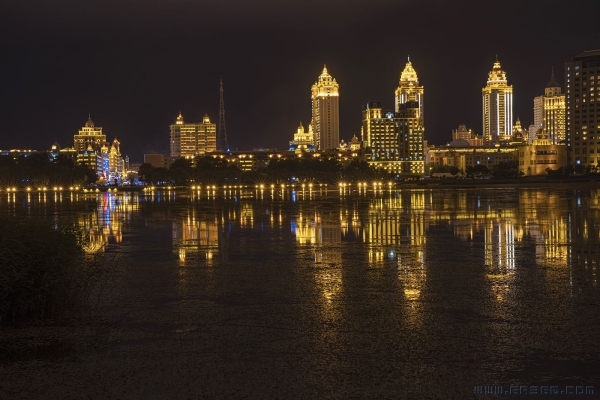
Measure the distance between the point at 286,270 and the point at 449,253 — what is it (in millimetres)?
5781

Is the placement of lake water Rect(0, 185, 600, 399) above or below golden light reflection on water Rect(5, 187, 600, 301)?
below

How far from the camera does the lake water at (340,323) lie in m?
9.70

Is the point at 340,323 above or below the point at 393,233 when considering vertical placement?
Result: below

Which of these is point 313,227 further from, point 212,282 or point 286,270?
point 212,282

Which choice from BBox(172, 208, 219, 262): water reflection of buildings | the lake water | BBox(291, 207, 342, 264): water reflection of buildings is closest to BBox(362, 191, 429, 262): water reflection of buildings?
the lake water

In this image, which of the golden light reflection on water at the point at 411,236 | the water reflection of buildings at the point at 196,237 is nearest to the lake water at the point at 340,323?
the golden light reflection on water at the point at 411,236

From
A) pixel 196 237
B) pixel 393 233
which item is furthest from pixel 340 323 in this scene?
pixel 393 233

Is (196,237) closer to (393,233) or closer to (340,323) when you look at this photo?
(393,233)

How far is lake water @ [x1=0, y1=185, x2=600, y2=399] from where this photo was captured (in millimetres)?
9695

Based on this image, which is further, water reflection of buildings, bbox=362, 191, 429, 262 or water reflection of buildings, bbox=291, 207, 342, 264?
water reflection of buildings, bbox=362, 191, 429, 262

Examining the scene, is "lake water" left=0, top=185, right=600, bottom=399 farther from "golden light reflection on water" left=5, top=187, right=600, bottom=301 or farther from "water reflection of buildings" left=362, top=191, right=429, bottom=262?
"water reflection of buildings" left=362, top=191, right=429, bottom=262

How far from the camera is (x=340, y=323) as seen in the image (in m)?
12.7

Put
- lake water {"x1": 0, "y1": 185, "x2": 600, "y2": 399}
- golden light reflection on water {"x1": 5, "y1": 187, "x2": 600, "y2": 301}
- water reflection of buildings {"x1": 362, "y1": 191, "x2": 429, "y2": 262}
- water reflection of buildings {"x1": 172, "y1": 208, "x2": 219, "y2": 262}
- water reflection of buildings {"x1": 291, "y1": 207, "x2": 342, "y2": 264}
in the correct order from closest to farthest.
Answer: lake water {"x1": 0, "y1": 185, "x2": 600, "y2": 399} → golden light reflection on water {"x1": 5, "y1": 187, "x2": 600, "y2": 301} → water reflection of buildings {"x1": 291, "y1": 207, "x2": 342, "y2": 264} → water reflection of buildings {"x1": 362, "y1": 191, "x2": 429, "y2": 262} → water reflection of buildings {"x1": 172, "y1": 208, "x2": 219, "y2": 262}

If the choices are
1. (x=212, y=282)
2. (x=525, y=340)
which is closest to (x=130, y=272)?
(x=212, y=282)
